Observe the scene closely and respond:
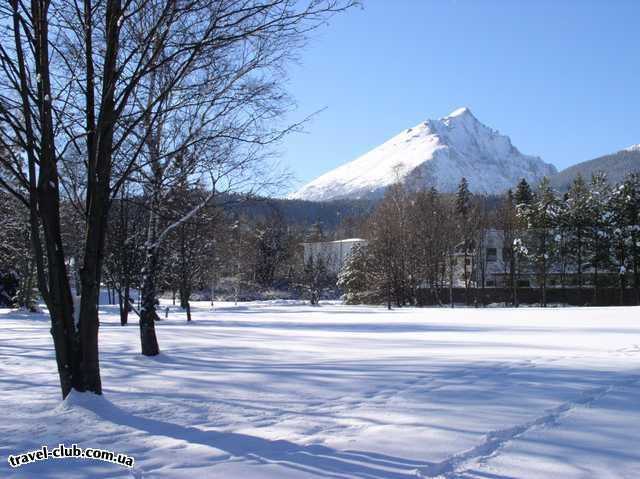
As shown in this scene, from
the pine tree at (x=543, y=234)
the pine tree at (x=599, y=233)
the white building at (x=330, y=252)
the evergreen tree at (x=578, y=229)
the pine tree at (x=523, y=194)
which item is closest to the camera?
the pine tree at (x=599, y=233)

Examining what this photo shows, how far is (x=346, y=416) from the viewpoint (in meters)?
6.12

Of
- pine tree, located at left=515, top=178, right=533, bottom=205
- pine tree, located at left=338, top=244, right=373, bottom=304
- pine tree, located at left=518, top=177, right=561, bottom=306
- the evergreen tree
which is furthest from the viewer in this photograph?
pine tree, located at left=515, top=178, right=533, bottom=205

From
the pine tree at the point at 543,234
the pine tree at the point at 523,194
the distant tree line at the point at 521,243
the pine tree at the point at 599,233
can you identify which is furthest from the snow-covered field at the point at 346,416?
the pine tree at the point at 523,194

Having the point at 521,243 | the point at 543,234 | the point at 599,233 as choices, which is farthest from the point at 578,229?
the point at 521,243

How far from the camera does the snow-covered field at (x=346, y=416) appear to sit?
4605mm

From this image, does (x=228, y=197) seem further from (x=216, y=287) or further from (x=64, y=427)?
(x=216, y=287)

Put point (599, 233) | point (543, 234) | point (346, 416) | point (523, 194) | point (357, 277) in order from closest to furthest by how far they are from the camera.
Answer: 1. point (346, 416)
2. point (599, 233)
3. point (543, 234)
4. point (357, 277)
5. point (523, 194)

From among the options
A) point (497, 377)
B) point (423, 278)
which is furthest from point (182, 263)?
point (423, 278)

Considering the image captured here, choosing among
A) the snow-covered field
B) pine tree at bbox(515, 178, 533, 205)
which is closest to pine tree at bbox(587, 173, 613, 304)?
pine tree at bbox(515, 178, 533, 205)

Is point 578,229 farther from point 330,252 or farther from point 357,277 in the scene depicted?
point 330,252

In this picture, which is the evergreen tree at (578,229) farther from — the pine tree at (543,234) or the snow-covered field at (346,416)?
the snow-covered field at (346,416)

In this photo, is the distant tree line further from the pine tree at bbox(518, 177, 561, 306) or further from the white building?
the white building

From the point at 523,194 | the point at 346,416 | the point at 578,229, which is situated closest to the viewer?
the point at 346,416

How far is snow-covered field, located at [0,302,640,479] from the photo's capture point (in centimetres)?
461
